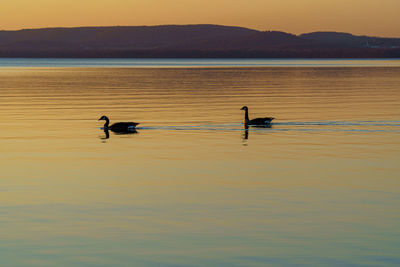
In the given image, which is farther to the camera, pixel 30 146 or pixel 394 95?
pixel 394 95

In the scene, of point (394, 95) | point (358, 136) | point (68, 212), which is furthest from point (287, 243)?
point (394, 95)

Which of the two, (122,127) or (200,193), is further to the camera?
(122,127)

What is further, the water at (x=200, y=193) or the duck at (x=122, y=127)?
the duck at (x=122, y=127)

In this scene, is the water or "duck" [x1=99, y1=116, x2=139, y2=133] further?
"duck" [x1=99, y1=116, x2=139, y2=133]

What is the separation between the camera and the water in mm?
14875

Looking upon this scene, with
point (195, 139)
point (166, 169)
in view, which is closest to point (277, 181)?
point (166, 169)

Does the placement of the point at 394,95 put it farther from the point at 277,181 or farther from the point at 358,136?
the point at 277,181

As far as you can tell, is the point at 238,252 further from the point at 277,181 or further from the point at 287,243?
the point at 277,181

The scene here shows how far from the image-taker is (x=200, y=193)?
2039cm

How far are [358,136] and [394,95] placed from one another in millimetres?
30492

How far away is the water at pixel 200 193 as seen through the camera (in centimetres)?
1488

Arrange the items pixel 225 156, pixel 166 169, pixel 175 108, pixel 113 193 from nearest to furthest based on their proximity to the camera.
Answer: pixel 113 193 < pixel 166 169 < pixel 225 156 < pixel 175 108

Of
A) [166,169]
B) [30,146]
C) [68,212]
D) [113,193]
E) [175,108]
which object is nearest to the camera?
[68,212]

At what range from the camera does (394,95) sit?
63.2 metres
